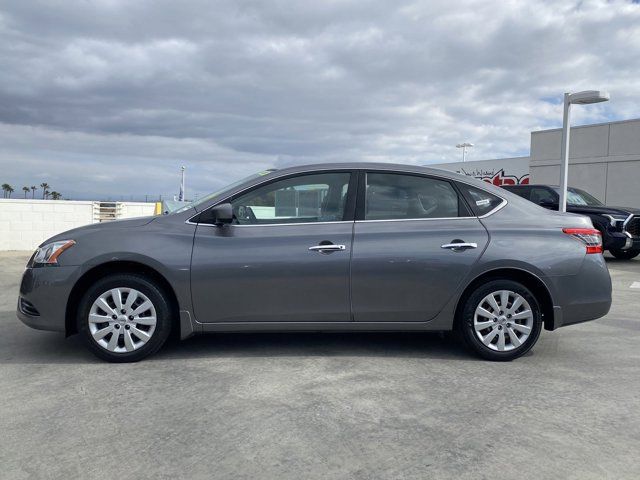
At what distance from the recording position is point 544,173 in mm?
25484

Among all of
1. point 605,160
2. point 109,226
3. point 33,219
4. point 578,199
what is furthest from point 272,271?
point 605,160

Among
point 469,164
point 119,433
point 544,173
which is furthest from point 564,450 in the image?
point 469,164

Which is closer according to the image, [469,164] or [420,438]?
[420,438]

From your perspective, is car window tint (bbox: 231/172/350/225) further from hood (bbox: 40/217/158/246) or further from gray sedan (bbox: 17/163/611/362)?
hood (bbox: 40/217/158/246)

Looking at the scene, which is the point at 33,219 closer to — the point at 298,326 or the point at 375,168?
the point at 298,326

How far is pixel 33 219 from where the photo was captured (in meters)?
15.0

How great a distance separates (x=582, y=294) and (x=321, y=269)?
2.22 meters

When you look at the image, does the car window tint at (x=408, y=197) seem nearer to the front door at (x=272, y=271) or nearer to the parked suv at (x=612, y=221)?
the front door at (x=272, y=271)

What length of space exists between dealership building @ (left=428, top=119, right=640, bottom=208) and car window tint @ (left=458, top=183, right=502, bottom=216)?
729 inches

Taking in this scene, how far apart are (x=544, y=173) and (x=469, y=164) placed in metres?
9.22

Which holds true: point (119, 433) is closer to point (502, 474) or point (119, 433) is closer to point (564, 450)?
point (502, 474)

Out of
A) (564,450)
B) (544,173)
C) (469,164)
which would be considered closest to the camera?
(564,450)

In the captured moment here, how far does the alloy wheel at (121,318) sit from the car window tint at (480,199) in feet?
9.25

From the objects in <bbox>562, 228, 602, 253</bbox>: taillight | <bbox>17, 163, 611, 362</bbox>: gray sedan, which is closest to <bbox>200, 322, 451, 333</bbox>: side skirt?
<bbox>17, 163, 611, 362</bbox>: gray sedan
